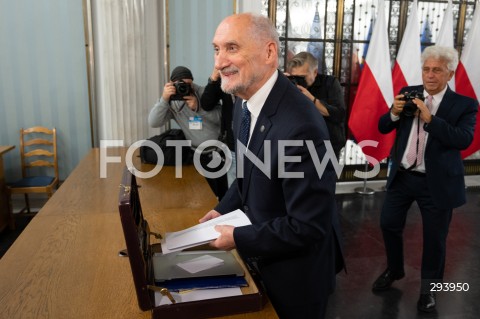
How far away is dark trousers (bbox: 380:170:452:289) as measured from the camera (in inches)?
96.3

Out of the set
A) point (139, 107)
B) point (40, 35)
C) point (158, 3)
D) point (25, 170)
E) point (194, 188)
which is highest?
point (158, 3)

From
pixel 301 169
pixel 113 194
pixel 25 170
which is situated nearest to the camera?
pixel 301 169

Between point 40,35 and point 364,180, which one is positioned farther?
point 364,180

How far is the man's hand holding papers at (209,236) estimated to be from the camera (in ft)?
3.69

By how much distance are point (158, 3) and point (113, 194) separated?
254 centimetres

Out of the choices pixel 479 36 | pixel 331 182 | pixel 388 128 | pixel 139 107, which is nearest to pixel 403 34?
pixel 479 36

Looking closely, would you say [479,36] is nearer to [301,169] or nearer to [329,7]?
[329,7]

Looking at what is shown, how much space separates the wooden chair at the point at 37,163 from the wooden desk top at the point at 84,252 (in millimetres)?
1504

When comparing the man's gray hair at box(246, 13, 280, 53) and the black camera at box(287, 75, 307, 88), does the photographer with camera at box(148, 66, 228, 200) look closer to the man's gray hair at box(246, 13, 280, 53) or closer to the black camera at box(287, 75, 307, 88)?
the black camera at box(287, 75, 307, 88)

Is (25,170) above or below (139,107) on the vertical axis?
below

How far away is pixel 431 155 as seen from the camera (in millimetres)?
2389

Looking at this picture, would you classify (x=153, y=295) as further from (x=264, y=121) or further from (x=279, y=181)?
(x=264, y=121)

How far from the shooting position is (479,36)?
4352 millimetres

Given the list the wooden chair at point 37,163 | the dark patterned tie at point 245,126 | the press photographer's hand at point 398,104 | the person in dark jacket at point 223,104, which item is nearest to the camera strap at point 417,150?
the press photographer's hand at point 398,104
